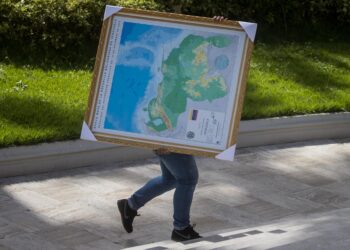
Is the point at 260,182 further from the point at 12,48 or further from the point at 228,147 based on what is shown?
the point at 12,48

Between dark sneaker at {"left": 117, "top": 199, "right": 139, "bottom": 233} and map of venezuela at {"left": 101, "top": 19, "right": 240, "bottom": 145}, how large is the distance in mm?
836

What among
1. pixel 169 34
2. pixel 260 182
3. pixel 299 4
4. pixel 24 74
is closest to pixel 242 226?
pixel 260 182

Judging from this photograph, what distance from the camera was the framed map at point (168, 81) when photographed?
563 centimetres

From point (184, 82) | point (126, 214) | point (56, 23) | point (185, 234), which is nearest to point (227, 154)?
point (184, 82)

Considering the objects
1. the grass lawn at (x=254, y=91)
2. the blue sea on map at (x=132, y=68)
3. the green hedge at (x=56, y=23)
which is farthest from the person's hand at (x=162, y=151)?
the green hedge at (x=56, y=23)

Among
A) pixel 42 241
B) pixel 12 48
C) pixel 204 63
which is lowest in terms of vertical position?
pixel 42 241

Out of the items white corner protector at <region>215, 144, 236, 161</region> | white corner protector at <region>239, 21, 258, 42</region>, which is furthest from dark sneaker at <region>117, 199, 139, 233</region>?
Result: white corner protector at <region>239, 21, 258, 42</region>

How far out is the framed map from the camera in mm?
5629

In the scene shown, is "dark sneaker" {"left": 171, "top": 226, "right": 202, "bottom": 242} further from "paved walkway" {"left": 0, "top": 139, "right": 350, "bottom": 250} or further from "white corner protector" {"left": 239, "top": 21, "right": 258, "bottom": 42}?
"white corner protector" {"left": 239, "top": 21, "right": 258, "bottom": 42}

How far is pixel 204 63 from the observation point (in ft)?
18.6

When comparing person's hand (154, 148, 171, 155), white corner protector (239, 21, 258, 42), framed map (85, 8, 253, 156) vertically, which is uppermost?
white corner protector (239, 21, 258, 42)

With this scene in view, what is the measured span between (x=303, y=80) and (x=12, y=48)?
3.37 m

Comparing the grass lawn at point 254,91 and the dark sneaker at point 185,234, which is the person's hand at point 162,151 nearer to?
the dark sneaker at point 185,234

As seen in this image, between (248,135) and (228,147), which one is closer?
(228,147)
